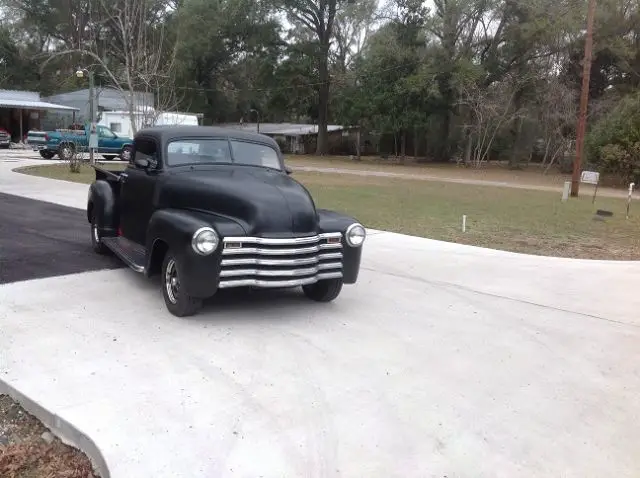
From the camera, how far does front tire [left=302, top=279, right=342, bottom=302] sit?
6.18 m

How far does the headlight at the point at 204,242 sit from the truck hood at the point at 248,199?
31cm

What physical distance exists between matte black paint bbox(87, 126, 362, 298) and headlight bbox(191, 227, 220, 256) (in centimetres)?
5

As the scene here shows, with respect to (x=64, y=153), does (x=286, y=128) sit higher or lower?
higher

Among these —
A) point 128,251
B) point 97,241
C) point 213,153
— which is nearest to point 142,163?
point 213,153

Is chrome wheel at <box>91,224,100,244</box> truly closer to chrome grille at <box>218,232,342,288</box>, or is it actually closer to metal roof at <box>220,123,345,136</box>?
chrome grille at <box>218,232,342,288</box>

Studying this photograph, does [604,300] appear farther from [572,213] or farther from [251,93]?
[251,93]

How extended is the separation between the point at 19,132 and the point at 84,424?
149ft

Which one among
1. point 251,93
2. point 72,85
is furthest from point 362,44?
point 72,85

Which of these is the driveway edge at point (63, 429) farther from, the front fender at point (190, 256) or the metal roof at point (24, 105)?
the metal roof at point (24, 105)

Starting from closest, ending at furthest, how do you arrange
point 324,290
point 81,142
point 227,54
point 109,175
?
point 324,290 < point 109,175 < point 81,142 < point 227,54

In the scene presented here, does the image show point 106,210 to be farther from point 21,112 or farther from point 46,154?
point 21,112

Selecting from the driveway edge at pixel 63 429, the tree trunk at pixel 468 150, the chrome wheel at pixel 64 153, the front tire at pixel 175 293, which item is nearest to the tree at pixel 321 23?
the tree trunk at pixel 468 150

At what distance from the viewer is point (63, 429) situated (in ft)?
11.7

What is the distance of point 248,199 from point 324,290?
4.32ft
